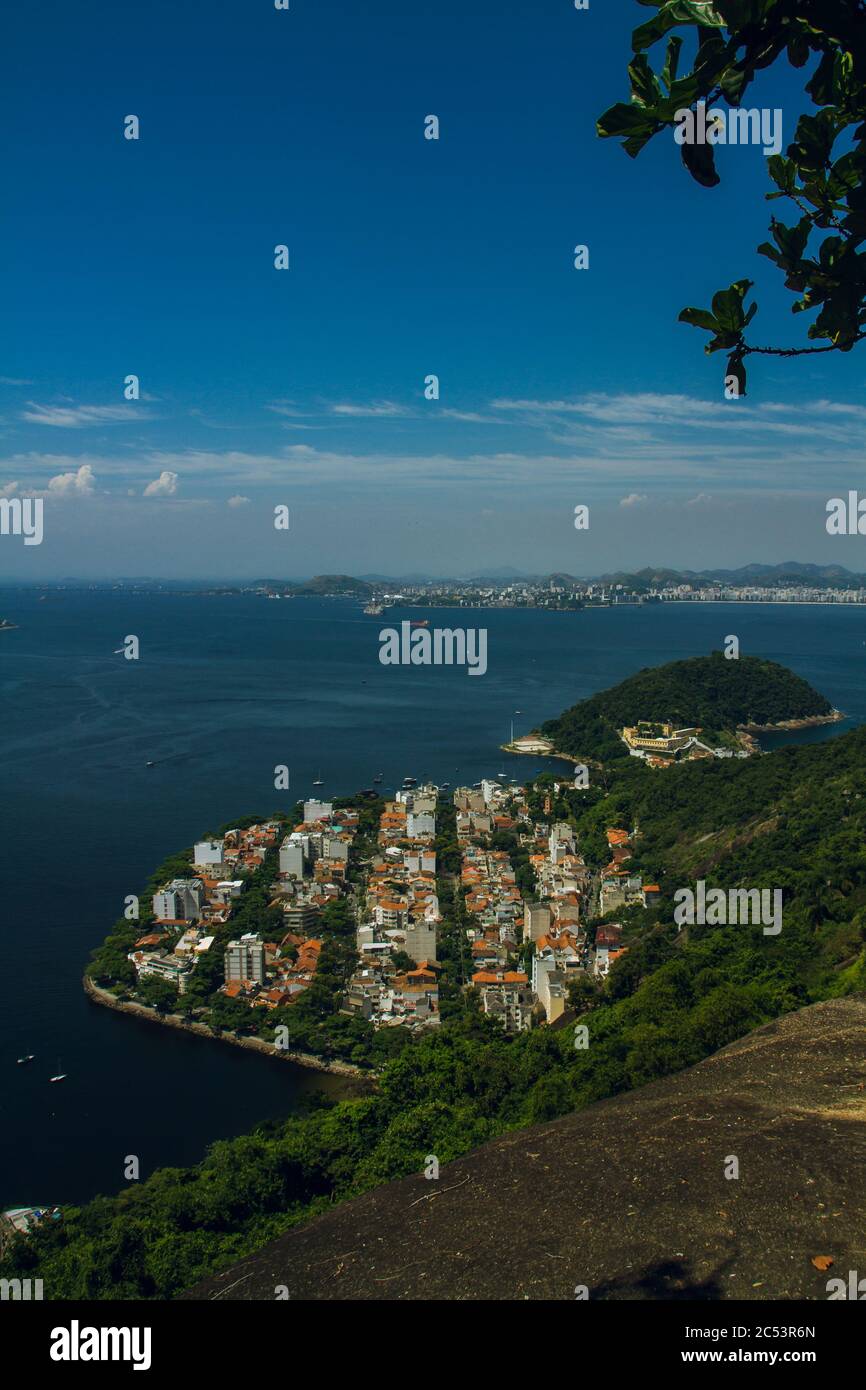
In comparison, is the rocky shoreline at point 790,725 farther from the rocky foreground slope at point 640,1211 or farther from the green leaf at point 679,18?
the green leaf at point 679,18

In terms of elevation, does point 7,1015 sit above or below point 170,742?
below

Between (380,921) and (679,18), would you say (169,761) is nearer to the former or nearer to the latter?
(380,921)

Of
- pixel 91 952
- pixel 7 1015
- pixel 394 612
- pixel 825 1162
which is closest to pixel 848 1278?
pixel 825 1162

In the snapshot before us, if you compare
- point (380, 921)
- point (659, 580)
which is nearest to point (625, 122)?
point (380, 921)

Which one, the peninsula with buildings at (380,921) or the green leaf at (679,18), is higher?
the green leaf at (679,18)

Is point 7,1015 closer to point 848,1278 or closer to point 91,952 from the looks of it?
point 91,952

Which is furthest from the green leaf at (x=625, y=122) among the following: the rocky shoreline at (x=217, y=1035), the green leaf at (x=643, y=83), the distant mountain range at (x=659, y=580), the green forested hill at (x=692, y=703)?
the distant mountain range at (x=659, y=580)
